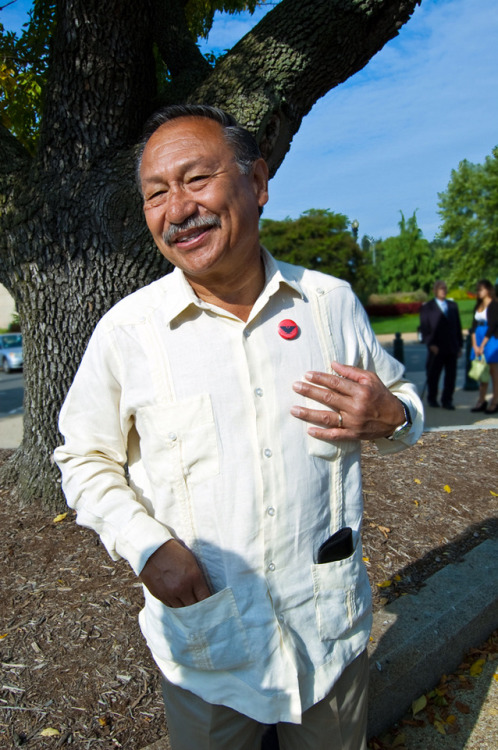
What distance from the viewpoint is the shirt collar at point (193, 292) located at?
62.1 inches

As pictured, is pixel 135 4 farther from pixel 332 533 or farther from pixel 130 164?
pixel 332 533

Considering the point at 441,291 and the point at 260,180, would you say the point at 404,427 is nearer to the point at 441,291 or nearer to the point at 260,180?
the point at 260,180

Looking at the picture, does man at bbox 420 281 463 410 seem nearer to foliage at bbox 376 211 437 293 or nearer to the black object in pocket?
the black object in pocket

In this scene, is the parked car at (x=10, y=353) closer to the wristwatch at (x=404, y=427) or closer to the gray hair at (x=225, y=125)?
the gray hair at (x=225, y=125)

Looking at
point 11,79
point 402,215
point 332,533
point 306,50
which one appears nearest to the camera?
point 332,533

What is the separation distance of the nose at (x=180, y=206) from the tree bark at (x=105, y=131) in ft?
6.96

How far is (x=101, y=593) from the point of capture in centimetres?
317

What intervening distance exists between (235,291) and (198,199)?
27 centimetres

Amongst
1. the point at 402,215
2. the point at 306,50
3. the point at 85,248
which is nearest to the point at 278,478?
the point at 85,248

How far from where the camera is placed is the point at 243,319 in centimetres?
168

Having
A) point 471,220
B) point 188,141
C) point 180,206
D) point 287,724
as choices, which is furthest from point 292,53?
point 471,220

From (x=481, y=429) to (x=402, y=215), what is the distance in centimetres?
7022

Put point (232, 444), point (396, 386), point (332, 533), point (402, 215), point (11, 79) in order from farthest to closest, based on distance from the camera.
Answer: point (402, 215) → point (11, 79) → point (396, 386) → point (332, 533) → point (232, 444)

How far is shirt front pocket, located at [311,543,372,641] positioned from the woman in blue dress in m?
7.73
